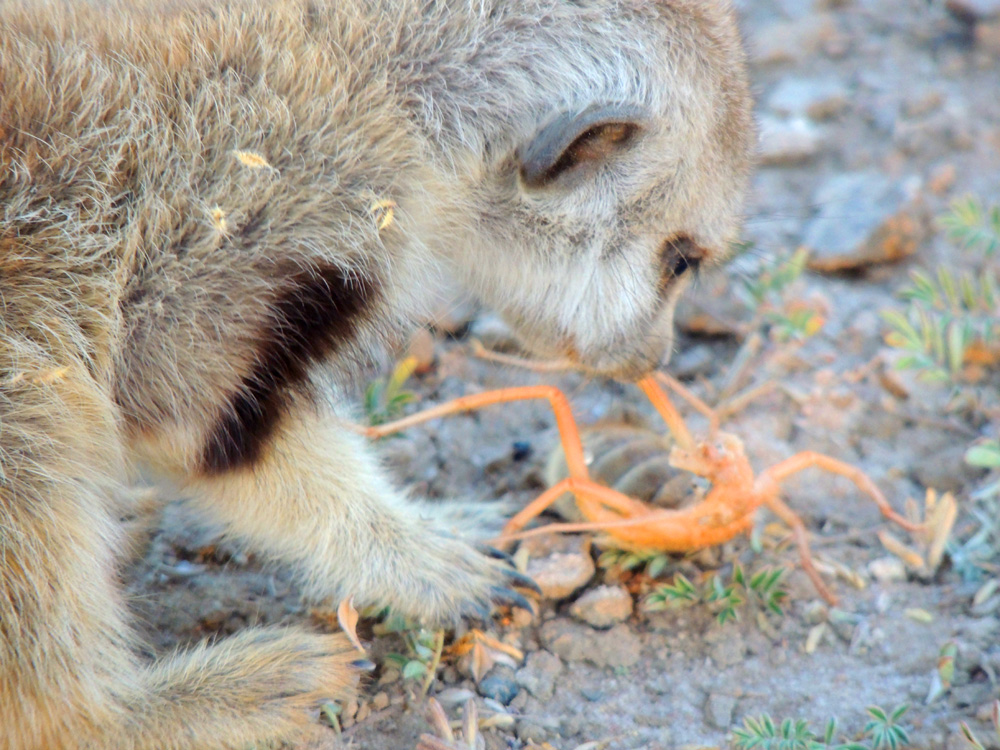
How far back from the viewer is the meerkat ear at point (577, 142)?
2.42 meters

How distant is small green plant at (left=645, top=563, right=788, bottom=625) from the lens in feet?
8.77

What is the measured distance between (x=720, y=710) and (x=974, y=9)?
14.1 feet

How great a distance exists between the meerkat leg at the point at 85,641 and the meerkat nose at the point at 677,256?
139 cm

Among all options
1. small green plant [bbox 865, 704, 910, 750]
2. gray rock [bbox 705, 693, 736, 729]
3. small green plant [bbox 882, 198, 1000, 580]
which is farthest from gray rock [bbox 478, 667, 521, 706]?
small green plant [bbox 882, 198, 1000, 580]

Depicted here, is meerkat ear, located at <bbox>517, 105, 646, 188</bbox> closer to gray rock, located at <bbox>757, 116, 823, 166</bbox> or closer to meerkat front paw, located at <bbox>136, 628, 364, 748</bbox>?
meerkat front paw, located at <bbox>136, 628, 364, 748</bbox>

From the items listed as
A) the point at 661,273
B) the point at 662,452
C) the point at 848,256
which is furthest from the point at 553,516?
the point at 848,256

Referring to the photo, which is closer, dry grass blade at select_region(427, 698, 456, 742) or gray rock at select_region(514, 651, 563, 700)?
dry grass blade at select_region(427, 698, 456, 742)

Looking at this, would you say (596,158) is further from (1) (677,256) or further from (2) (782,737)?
(2) (782,737)

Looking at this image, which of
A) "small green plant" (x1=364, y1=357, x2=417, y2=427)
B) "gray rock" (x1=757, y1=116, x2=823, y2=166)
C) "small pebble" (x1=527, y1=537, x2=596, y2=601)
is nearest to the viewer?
"small pebble" (x1=527, y1=537, x2=596, y2=601)

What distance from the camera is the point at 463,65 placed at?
243 cm

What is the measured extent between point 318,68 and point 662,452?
1567 mm

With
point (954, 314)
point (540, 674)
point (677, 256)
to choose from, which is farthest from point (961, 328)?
point (540, 674)

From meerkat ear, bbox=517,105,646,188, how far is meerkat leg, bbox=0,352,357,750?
1190 mm

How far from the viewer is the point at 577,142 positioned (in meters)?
2.46
